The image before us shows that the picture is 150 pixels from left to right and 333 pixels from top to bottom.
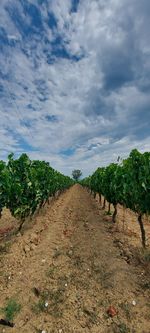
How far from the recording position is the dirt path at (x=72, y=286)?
20.5 ft

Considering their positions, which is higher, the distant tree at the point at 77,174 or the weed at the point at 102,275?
the distant tree at the point at 77,174

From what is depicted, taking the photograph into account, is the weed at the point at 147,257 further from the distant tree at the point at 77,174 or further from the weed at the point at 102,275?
the distant tree at the point at 77,174

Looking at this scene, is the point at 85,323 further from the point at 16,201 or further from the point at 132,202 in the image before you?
the point at 16,201

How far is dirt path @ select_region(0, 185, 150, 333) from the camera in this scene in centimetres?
626

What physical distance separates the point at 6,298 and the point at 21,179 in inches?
312

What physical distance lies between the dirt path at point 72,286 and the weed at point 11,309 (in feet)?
0.38

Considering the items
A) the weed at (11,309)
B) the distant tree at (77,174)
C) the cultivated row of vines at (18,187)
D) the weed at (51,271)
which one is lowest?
the weed at (11,309)

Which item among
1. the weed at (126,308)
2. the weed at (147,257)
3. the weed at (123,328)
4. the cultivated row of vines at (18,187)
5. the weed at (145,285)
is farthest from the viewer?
the cultivated row of vines at (18,187)

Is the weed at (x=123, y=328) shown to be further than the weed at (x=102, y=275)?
No

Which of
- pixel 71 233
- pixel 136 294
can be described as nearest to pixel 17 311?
pixel 136 294

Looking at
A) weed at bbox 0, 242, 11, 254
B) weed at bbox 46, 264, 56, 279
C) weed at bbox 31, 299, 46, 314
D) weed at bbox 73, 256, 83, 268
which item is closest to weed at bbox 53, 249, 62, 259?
weed at bbox 73, 256, 83, 268

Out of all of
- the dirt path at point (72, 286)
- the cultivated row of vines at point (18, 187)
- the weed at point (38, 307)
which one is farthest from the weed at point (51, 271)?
the cultivated row of vines at point (18, 187)

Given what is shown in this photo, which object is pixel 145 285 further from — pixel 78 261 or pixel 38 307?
pixel 38 307

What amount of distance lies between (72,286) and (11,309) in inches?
73.7
